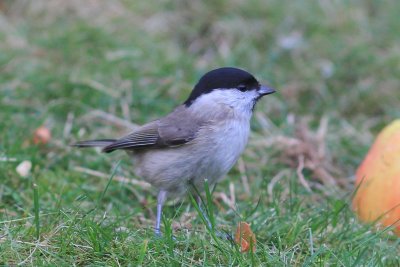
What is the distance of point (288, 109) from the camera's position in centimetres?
579

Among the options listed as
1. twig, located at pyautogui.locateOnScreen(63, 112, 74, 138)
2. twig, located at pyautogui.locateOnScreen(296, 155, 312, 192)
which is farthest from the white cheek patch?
twig, located at pyautogui.locateOnScreen(63, 112, 74, 138)

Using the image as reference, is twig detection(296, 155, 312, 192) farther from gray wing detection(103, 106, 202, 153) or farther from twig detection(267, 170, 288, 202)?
gray wing detection(103, 106, 202, 153)

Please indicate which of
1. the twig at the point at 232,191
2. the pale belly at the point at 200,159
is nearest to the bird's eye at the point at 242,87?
the pale belly at the point at 200,159

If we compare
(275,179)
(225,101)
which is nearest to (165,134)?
(225,101)

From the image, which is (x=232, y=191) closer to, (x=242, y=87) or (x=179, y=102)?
(x=242, y=87)

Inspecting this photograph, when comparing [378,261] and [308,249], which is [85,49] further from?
[378,261]

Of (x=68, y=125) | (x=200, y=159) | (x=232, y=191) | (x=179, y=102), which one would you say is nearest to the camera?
(x=200, y=159)

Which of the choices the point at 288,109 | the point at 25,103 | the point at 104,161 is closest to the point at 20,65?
the point at 25,103

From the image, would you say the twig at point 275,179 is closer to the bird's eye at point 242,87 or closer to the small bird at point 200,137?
the small bird at point 200,137

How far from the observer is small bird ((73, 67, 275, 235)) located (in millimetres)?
3717

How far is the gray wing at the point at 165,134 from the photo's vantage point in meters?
3.78

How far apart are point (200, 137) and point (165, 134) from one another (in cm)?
25

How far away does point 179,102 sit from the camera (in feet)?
17.9

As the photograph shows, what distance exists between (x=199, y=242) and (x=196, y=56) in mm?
3390
